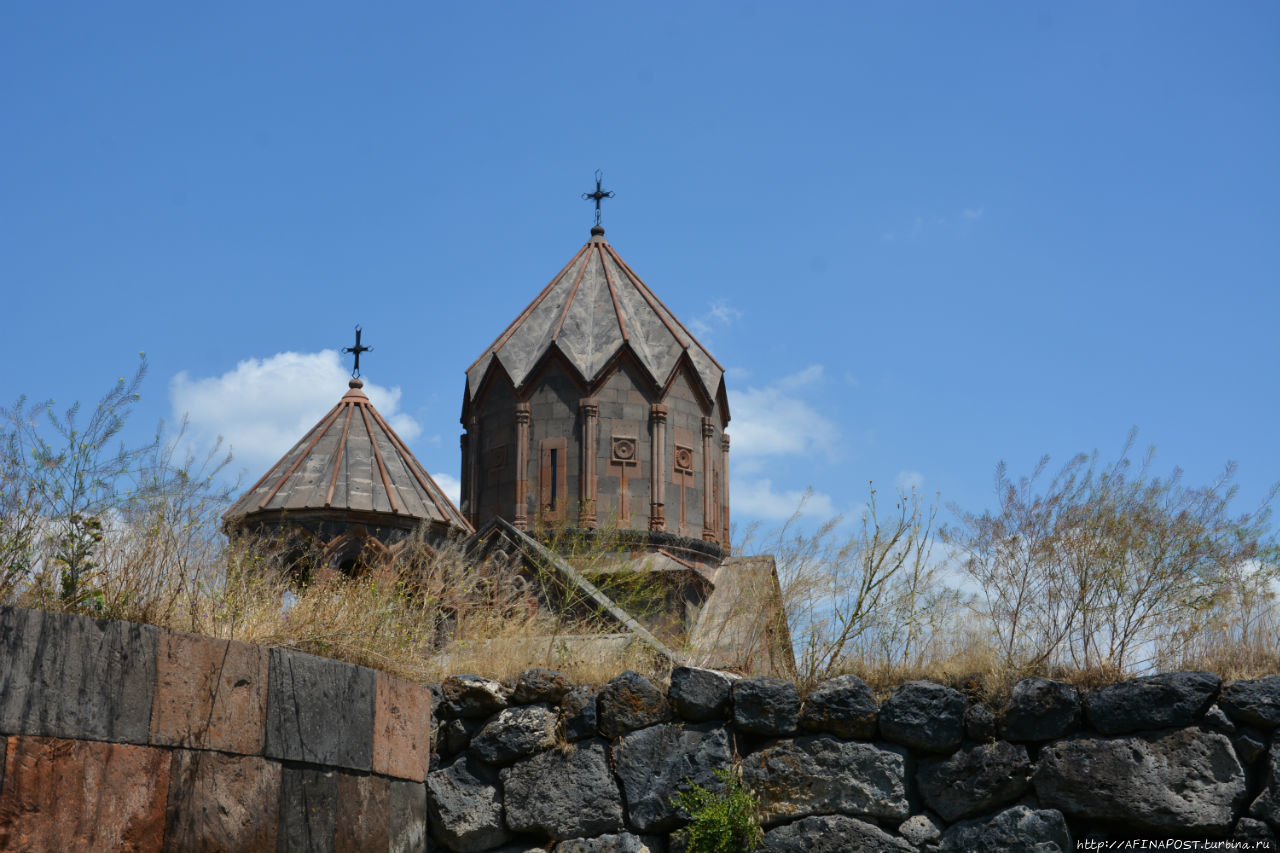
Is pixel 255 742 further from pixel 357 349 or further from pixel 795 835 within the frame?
pixel 357 349

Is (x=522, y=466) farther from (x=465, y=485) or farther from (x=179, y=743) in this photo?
(x=179, y=743)

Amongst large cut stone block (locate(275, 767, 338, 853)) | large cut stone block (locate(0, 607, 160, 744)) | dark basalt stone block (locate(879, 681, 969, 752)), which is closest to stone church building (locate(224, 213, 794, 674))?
dark basalt stone block (locate(879, 681, 969, 752))

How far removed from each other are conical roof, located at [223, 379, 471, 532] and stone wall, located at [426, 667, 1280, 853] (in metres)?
8.10

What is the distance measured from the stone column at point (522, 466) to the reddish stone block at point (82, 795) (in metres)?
12.1

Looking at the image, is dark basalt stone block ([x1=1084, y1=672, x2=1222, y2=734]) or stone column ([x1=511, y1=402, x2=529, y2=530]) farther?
stone column ([x1=511, y1=402, x2=529, y2=530])

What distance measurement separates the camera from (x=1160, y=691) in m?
5.28

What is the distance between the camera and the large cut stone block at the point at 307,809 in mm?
4723

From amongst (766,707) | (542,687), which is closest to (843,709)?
(766,707)

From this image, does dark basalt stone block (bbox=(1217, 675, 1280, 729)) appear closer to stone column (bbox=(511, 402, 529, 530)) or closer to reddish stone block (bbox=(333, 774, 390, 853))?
reddish stone block (bbox=(333, 774, 390, 853))

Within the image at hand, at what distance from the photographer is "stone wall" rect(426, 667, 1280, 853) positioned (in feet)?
17.0

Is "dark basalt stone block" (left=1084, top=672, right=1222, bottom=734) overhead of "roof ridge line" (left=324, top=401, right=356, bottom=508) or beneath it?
beneath

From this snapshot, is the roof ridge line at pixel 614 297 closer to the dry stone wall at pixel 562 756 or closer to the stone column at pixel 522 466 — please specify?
the stone column at pixel 522 466

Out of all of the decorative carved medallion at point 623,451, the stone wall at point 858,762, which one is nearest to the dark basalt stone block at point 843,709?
the stone wall at point 858,762

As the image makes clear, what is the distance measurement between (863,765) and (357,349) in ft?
38.6
